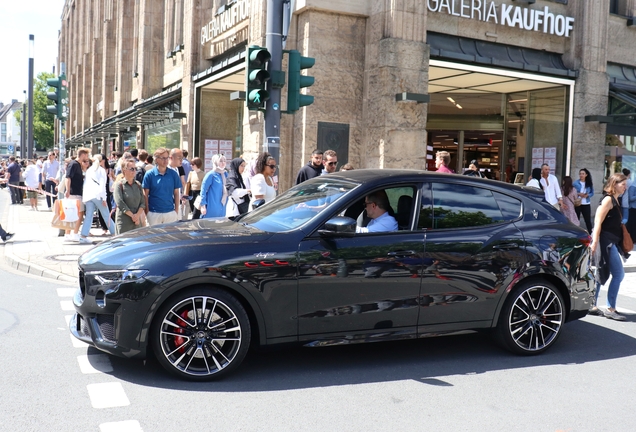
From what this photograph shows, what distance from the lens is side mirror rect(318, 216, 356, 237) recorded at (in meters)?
4.91

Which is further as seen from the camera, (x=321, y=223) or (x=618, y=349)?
(x=618, y=349)

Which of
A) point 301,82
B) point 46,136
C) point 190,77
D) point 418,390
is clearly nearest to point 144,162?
point 301,82

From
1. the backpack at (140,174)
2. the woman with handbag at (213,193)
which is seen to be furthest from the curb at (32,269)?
the backpack at (140,174)

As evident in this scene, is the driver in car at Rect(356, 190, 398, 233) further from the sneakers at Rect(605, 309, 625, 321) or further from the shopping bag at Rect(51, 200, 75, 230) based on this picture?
the shopping bag at Rect(51, 200, 75, 230)

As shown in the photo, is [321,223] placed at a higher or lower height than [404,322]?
higher

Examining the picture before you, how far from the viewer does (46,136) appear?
288ft

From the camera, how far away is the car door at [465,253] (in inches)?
210

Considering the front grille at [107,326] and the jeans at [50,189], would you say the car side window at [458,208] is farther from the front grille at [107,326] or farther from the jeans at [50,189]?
the jeans at [50,189]

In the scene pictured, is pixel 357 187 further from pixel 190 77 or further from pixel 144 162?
pixel 190 77

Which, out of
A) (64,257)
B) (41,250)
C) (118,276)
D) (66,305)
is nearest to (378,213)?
(118,276)

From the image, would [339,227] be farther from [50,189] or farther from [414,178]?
[50,189]

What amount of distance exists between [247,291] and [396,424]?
142 centimetres

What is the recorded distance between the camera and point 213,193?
9789 mm

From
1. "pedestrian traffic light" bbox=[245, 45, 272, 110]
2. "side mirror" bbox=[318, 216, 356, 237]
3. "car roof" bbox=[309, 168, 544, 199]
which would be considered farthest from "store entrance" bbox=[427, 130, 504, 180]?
"side mirror" bbox=[318, 216, 356, 237]
